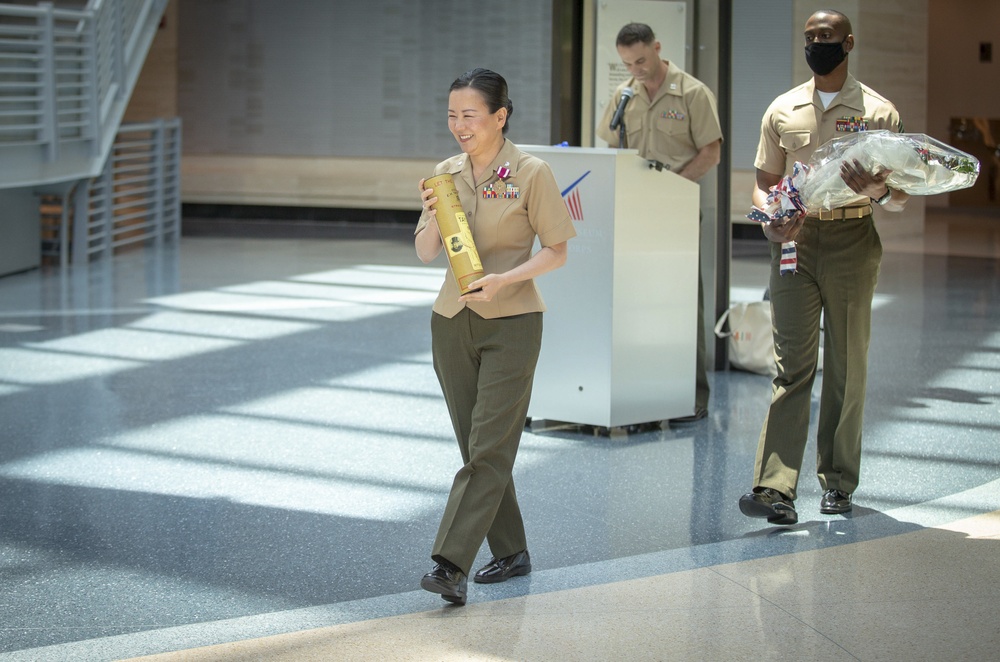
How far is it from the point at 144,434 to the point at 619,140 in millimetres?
2597

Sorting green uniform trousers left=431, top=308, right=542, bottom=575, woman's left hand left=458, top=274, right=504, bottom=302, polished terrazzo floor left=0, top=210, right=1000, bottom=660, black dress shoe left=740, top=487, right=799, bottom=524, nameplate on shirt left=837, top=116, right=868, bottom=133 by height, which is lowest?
polished terrazzo floor left=0, top=210, right=1000, bottom=660

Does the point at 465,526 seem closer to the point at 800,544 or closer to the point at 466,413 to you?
the point at 466,413

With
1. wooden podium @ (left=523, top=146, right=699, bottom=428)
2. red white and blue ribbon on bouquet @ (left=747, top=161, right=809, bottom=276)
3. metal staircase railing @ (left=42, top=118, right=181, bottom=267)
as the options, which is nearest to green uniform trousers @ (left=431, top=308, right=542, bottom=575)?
red white and blue ribbon on bouquet @ (left=747, top=161, right=809, bottom=276)

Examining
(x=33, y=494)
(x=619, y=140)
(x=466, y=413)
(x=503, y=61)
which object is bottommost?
(x=33, y=494)

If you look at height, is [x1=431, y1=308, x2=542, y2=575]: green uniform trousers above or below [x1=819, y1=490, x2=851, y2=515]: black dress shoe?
above

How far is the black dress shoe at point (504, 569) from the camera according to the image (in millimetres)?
3693

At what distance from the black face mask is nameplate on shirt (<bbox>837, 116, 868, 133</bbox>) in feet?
0.57

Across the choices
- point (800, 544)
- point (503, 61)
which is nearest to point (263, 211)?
point (503, 61)

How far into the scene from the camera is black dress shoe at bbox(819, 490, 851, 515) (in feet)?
14.5

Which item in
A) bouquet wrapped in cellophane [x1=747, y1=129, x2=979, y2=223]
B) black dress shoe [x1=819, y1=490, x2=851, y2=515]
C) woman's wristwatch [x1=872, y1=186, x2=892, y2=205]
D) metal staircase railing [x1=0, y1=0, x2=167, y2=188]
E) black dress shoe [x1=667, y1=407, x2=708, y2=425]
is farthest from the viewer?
metal staircase railing [x1=0, y1=0, x2=167, y2=188]

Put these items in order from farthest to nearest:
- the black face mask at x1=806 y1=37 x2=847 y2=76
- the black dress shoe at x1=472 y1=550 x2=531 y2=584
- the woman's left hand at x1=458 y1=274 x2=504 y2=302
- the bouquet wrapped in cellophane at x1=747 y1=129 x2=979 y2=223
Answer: the black face mask at x1=806 y1=37 x2=847 y2=76, the bouquet wrapped in cellophane at x1=747 y1=129 x2=979 y2=223, the black dress shoe at x1=472 y1=550 x2=531 y2=584, the woman's left hand at x1=458 y1=274 x2=504 y2=302

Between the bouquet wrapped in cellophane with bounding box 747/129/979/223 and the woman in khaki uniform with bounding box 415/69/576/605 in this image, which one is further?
the bouquet wrapped in cellophane with bounding box 747/129/979/223

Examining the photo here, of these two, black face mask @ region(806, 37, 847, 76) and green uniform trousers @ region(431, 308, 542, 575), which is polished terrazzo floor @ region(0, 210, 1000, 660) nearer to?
green uniform trousers @ region(431, 308, 542, 575)

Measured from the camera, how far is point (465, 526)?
3.41m
